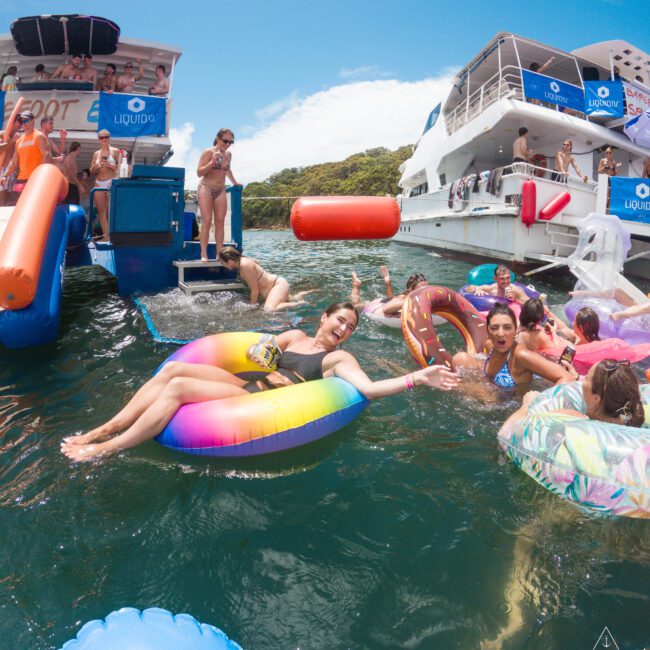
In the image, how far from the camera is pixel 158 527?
2.49 meters

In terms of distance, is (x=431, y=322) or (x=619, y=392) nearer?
(x=619, y=392)

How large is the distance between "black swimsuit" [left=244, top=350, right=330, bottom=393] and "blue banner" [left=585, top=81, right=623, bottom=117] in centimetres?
1144

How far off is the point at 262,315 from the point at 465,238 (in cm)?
787

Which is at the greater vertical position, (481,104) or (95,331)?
(481,104)

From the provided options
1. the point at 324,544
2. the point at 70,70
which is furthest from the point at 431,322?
the point at 70,70

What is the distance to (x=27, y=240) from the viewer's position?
468cm

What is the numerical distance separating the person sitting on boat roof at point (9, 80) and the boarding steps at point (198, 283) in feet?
22.6

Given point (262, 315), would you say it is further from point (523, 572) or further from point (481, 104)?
point (481, 104)

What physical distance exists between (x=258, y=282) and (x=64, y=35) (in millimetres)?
8650

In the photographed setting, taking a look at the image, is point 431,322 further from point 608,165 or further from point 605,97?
point 605,97

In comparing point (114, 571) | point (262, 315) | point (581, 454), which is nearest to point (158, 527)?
point (114, 571)

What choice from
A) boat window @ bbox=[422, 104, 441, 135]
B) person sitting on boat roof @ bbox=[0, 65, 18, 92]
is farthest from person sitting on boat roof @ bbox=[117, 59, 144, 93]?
boat window @ bbox=[422, 104, 441, 135]

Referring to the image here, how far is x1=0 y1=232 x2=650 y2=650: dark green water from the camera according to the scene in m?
1.99

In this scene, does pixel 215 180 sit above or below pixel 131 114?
below
